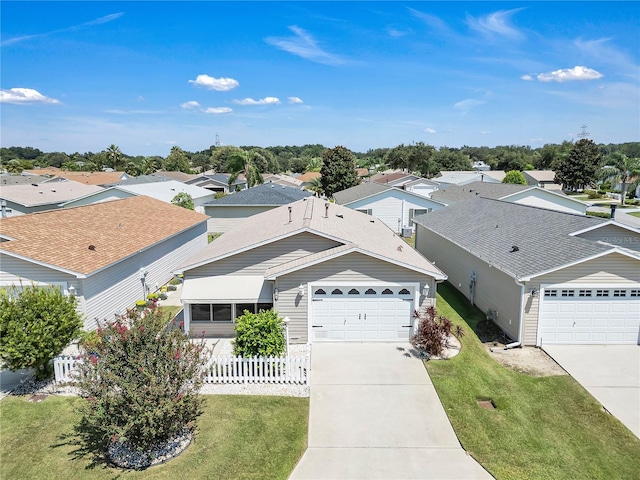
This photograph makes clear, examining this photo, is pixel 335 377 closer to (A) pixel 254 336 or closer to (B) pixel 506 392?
(A) pixel 254 336

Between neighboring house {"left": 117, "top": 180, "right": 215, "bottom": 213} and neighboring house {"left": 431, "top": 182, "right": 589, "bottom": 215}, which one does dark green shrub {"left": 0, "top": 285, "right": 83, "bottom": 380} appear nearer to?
neighboring house {"left": 117, "top": 180, "right": 215, "bottom": 213}

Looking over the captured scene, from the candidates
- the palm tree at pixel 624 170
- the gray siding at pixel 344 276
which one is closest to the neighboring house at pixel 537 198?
the palm tree at pixel 624 170

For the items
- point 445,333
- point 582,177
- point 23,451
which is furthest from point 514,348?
point 582,177

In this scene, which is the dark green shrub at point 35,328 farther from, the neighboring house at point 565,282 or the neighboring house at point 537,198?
the neighboring house at point 537,198

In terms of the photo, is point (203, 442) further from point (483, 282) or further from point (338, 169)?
point (338, 169)

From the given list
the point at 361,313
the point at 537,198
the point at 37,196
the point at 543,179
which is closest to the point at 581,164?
the point at 543,179

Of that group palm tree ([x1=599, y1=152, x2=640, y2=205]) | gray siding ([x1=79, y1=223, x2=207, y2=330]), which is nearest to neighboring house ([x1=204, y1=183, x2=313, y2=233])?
gray siding ([x1=79, y1=223, x2=207, y2=330])
